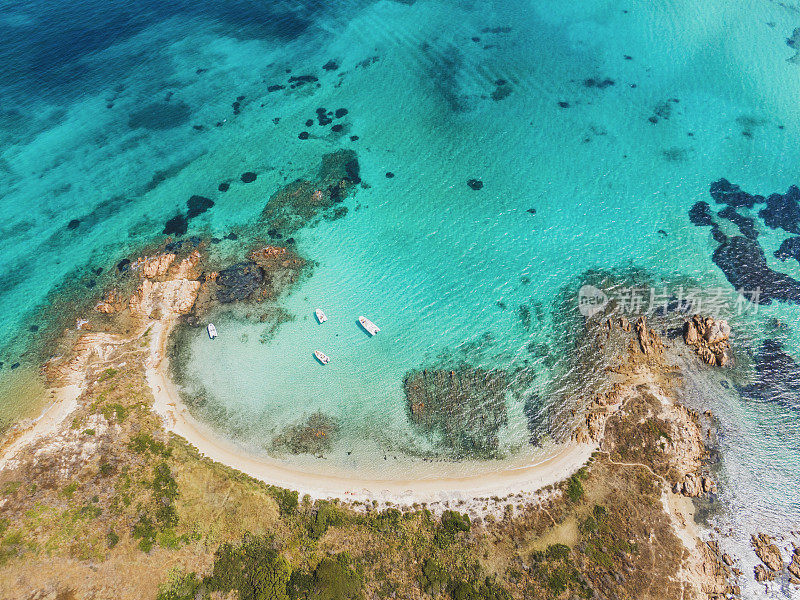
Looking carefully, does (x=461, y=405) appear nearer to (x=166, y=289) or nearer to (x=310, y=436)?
(x=310, y=436)

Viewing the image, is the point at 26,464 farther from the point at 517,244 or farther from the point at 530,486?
the point at 517,244

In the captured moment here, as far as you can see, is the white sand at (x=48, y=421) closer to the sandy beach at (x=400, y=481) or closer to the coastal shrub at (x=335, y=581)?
the sandy beach at (x=400, y=481)

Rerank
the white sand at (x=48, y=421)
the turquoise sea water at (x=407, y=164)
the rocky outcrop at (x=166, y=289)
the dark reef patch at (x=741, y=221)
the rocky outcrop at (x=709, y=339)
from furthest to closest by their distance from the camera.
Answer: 1. the dark reef patch at (x=741, y=221)
2. the rocky outcrop at (x=166, y=289)
3. the turquoise sea water at (x=407, y=164)
4. the rocky outcrop at (x=709, y=339)
5. the white sand at (x=48, y=421)

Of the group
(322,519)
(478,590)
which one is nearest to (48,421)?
(322,519)

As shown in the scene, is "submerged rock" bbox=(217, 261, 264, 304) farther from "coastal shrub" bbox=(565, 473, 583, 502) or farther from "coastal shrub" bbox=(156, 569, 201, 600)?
"coastal shrub" bbox=(565, 473, 583, 502)

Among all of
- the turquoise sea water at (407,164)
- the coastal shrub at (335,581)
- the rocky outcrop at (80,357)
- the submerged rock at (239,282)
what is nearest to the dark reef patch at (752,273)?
the turquoise sea water at (407,164)

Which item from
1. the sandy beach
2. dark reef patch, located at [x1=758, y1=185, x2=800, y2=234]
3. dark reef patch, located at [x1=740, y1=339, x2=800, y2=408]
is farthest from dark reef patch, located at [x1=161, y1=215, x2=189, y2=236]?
dark reef patch, located at [x1=758, y1=185, x2=800, y2=234]
